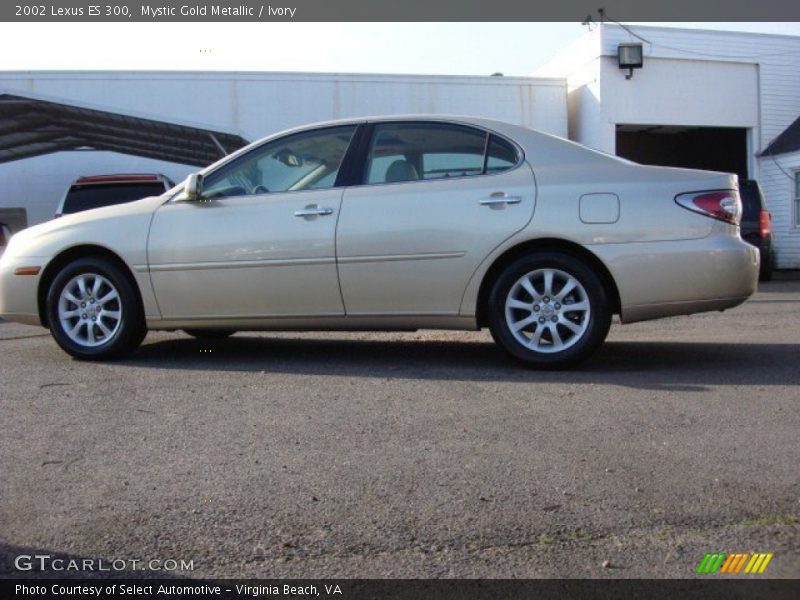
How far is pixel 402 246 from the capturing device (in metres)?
5.75

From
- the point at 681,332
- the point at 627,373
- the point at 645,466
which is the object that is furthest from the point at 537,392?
the point at 681,332

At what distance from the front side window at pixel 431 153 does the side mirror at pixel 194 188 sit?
3.85 ft

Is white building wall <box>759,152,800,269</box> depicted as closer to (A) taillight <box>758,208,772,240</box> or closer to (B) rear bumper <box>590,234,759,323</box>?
(A) taillight <box>758,208,772,240</box>

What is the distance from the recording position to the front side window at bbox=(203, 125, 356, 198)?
6.11 m

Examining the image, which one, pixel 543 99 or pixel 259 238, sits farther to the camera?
pixel 543 99

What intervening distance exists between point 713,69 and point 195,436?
16439 millimetres

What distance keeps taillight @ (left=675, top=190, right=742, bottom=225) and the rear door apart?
98 centimetres

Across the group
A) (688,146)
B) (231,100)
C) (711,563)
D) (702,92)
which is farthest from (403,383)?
(688,146)

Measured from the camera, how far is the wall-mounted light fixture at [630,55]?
1702 centimetres

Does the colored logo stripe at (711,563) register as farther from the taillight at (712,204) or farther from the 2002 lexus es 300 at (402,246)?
the taillight at (712,204)

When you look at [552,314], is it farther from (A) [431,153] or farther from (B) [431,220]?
(A) [431,153]

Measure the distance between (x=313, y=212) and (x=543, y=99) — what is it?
1292 cm

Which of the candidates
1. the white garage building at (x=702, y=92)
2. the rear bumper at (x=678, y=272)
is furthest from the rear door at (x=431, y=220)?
the white garage building at (x=702, y=92)

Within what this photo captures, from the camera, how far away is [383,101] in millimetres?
17172
